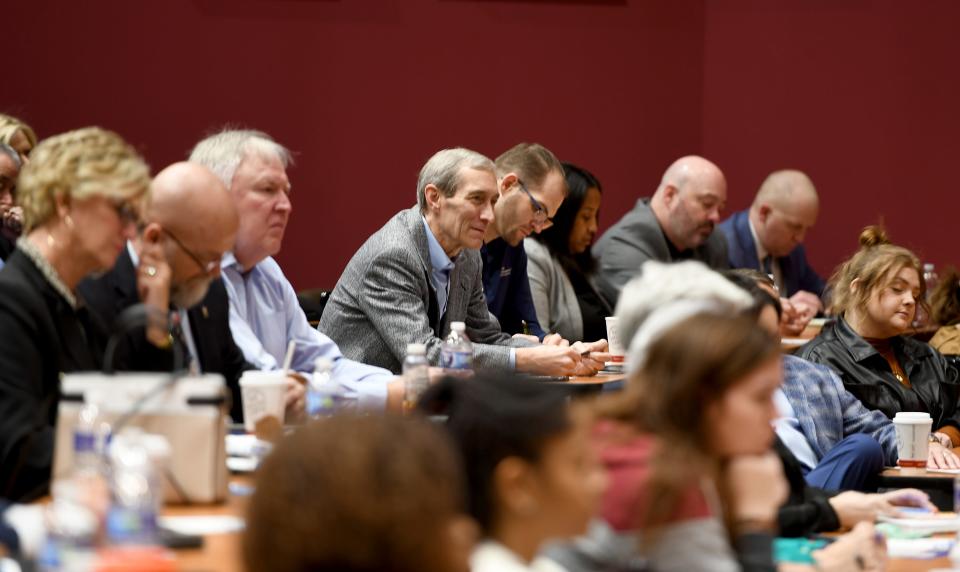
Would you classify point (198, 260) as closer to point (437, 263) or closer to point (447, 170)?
point (437, 263)

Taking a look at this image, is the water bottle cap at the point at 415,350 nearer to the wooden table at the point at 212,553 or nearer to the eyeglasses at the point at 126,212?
the eyeglasses at the point at 126,212

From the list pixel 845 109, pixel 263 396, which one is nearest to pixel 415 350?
pixel 263 396

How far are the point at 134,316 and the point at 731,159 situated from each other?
648 centimetres

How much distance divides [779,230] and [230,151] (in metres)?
4.55

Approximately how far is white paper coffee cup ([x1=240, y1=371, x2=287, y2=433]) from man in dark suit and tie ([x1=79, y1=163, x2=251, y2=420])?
21 centimetres

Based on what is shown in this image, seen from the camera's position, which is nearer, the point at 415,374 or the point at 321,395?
the point at 321,395

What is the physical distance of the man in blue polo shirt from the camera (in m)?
5.83

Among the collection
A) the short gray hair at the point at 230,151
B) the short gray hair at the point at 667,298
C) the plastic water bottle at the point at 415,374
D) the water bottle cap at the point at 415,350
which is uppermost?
the short gray hair at the point at 230,151

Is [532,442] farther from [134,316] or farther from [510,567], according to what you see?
[134,316]

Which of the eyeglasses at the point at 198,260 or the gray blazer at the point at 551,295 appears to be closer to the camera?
the eyeglasses at the point at 198,260

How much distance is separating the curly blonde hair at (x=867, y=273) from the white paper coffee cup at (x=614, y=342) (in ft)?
2.54

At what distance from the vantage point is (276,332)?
13.6ft

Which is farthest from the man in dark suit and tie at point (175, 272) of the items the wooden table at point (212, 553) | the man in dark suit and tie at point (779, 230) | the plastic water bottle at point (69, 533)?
the man in dark suit and tie at point (779, 230)

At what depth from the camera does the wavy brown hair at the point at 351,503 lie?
1.49m
